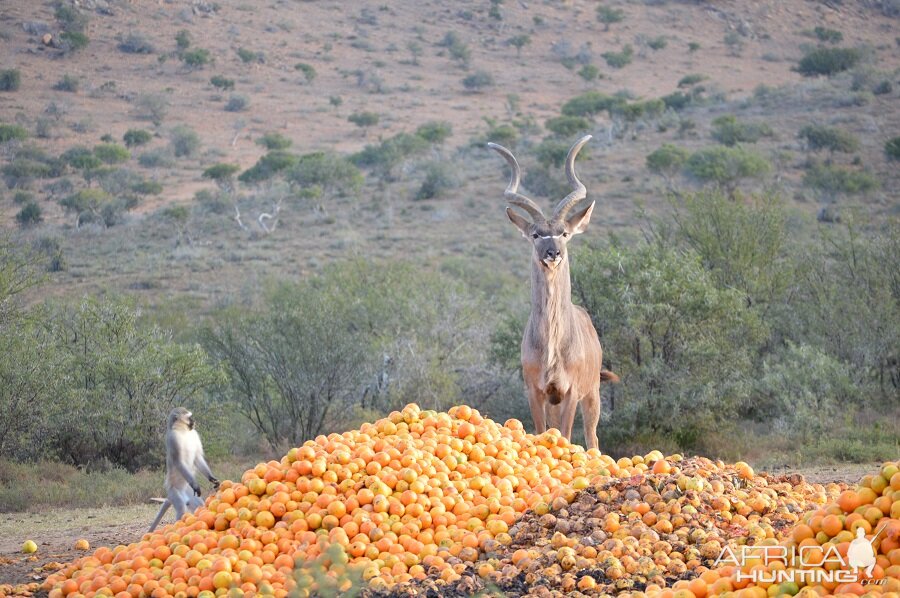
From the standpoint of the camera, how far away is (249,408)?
54.6ft

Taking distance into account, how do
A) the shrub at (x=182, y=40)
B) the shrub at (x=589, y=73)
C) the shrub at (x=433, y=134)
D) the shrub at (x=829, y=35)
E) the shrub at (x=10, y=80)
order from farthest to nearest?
the shrub at (x=829, y=35), the shrub at (x=589, y=73), the shrub at (x=182, y=40), the shrub at (x=10, y=80), the shrub at (x=433, y=134)

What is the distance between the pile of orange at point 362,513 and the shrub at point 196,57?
4744 centimetres

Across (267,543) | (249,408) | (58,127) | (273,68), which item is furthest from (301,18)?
(267,543)

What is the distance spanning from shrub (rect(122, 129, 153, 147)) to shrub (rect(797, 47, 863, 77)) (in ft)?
99.3

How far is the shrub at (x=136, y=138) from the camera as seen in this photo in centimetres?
4372

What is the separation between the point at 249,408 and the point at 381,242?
1505 cm

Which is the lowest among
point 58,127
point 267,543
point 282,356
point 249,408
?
point 58,127

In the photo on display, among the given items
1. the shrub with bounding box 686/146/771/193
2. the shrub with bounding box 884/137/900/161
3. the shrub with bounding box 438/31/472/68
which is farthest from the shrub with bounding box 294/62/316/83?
the shrub with bounding box 884/137/900/161

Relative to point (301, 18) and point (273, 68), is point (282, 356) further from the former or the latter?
point (301, 18)

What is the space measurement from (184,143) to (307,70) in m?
11.4

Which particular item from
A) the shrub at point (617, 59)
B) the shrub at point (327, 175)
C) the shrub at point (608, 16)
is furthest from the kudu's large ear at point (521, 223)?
the shrub at point (608, 16)

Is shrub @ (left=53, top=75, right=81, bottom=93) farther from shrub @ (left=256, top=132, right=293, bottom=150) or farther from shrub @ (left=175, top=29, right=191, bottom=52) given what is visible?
shrub @ (left=256, top=132, right=293, bottom=150)

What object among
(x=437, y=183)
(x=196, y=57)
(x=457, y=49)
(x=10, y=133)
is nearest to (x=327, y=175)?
(x=437, y=183)

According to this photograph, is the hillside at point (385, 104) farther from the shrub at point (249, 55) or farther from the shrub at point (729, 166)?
the shrub at point (729, 166)
